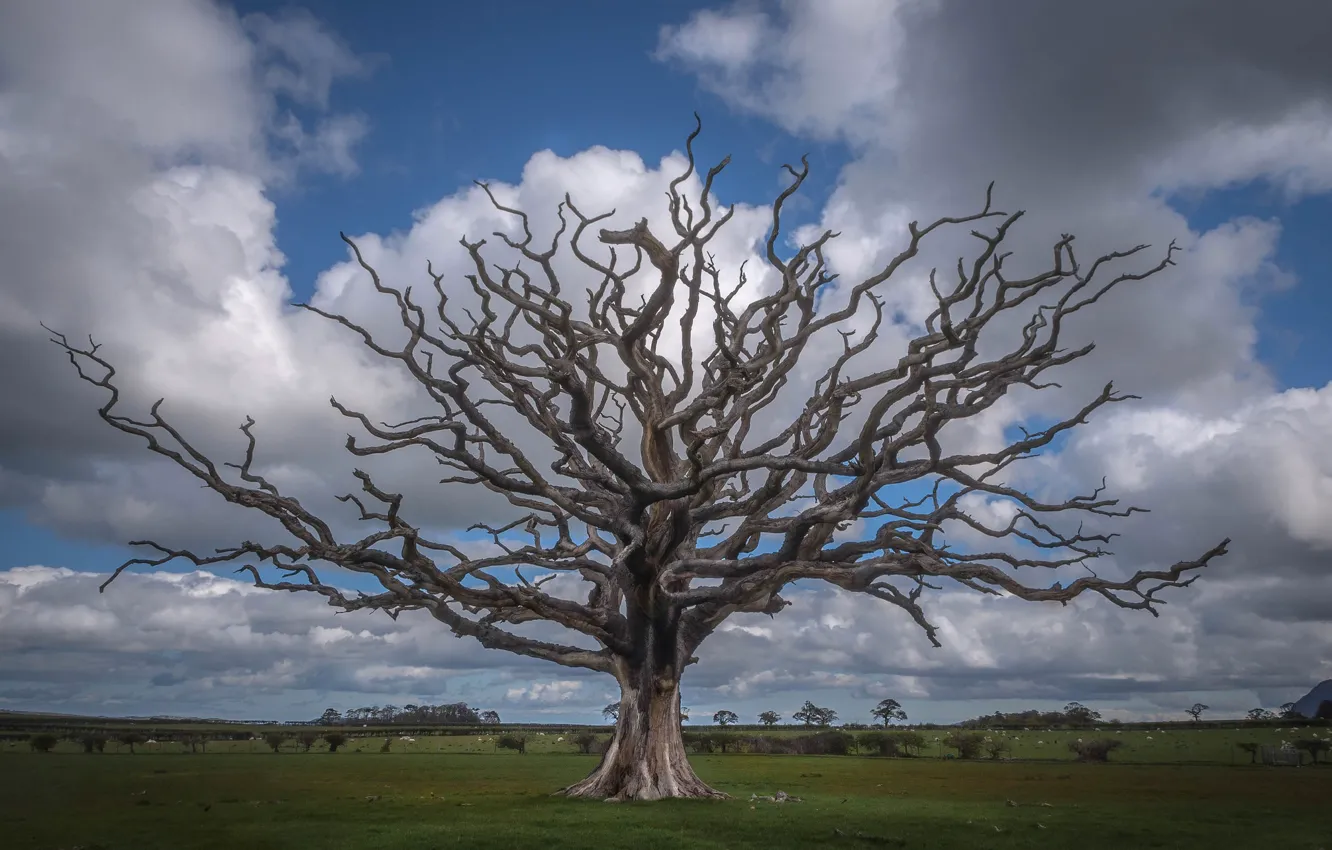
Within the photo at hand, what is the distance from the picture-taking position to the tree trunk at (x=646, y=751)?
73.6 ft

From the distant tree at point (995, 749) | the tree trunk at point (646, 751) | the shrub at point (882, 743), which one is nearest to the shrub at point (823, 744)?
the shrub at point (882, 743)

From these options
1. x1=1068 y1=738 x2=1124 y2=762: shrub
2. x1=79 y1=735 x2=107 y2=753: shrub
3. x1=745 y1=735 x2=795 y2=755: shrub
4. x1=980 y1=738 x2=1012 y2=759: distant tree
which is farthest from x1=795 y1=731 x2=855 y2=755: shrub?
x1=79 y1=735 x2=107 y2=753: shrub

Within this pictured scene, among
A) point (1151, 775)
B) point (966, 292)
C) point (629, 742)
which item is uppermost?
point (966, 292)

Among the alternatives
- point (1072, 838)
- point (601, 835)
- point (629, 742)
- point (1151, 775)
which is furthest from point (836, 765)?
point (601, 835)

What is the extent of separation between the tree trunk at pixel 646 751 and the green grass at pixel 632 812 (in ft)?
3.53

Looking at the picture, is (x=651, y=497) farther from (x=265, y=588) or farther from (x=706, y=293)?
(x=265, y=588)

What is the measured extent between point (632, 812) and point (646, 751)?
3.17 m

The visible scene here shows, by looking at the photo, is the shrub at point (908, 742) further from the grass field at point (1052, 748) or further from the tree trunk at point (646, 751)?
the tree trunk at point (646, 751)

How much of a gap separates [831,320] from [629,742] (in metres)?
11.8

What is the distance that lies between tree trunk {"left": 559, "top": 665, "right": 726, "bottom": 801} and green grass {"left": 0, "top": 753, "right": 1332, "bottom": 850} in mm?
1075

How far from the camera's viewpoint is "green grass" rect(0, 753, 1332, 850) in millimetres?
16250

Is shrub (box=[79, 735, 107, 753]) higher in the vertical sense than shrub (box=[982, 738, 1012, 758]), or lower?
higher

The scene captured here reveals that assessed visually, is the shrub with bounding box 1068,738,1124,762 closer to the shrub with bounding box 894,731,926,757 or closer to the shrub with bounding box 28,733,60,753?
the shrub with bounding box 894,731,926,757

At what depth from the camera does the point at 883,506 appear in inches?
861
